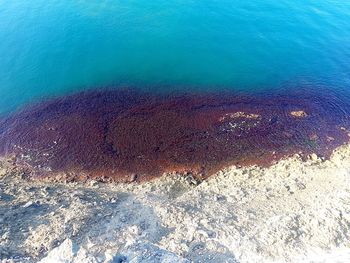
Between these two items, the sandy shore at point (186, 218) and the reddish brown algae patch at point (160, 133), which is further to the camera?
the reddish brown algae patch at point (160, 133)

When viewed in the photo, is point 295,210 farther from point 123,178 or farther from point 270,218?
point 123,178

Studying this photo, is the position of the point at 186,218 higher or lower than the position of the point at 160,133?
higher

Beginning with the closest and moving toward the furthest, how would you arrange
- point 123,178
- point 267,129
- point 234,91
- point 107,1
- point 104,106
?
point 123,178, point 267,129, point 104,106, point 234,91, point 107,1

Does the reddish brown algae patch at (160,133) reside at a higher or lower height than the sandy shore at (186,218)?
lower

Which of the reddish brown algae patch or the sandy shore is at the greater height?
the sandy shore

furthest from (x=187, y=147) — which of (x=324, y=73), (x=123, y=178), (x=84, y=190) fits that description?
(x=324, y=73)
